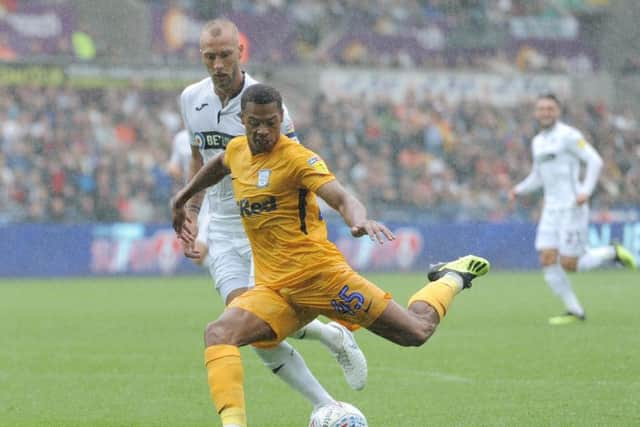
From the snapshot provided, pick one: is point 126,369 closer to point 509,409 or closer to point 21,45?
point 509,409

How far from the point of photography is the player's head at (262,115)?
675 cm

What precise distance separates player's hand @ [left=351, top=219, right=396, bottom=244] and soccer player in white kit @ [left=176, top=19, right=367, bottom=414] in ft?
5.15

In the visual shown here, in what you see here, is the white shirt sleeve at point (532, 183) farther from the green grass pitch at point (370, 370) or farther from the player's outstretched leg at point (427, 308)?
the player's outstretched leg at point (427, 308)

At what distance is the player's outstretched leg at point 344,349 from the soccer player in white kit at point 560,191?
6.88 m

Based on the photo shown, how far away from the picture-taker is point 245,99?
6805 millimetres

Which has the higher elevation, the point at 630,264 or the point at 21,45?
the point at 21,45

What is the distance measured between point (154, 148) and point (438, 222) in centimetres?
624

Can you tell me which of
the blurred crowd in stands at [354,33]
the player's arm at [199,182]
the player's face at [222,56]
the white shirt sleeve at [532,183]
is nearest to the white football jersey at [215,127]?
the player's face at [222,56]

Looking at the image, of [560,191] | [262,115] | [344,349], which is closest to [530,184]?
[560,191]

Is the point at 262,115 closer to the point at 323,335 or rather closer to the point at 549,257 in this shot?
the point at 323,335

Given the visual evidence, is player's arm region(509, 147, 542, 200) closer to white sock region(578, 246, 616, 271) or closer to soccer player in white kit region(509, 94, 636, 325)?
soccer player in white kit region(509, 94, 636, 325)

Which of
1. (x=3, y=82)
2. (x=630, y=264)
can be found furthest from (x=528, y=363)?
(x=3, y=82)

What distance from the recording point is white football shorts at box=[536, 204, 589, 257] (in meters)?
15.2

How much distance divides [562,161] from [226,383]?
9.55 meters
